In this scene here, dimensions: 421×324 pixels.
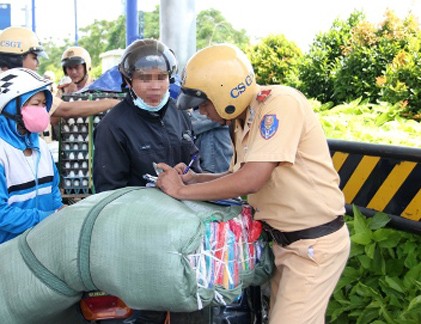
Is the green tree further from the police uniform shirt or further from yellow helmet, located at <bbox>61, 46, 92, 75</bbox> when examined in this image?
the police uniform shirt

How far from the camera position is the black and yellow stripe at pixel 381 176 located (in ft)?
10.1

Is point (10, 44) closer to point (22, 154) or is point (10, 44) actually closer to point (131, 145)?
point (22, 154)

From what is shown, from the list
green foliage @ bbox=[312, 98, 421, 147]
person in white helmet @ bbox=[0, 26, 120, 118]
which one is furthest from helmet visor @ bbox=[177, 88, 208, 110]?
person in white helmet @ bbox=[0, 26, 120, 118]

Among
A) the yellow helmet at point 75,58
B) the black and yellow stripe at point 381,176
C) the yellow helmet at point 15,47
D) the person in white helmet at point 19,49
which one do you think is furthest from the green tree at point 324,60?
the black and yellow stripe at point 381,176

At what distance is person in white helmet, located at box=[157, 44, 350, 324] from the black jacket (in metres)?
0.53

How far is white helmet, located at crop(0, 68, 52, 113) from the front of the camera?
2934mm

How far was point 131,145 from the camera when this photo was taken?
305 cm

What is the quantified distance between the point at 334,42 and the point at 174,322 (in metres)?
6.29

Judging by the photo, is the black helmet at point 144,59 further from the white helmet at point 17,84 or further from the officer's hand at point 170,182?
the officer's hand at point 170,182

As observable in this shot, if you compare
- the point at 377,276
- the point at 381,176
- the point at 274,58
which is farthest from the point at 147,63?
the point at 274,58

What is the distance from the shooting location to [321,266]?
2.46m

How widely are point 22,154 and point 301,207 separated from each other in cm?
141

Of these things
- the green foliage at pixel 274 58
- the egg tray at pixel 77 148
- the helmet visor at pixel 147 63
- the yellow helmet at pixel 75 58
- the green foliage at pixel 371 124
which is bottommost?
the green foliage at pixel 274 58

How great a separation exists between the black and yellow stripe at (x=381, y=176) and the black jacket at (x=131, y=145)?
937 millimetres
